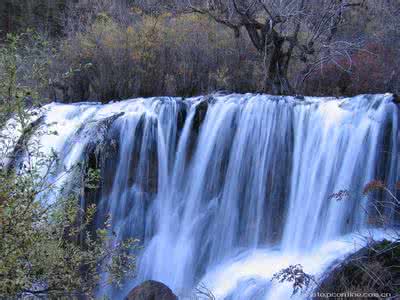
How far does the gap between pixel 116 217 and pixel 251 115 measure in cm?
312

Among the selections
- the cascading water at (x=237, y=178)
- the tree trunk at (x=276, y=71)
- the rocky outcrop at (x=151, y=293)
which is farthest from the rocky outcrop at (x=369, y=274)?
the tree trunk at (x=276, y=71)

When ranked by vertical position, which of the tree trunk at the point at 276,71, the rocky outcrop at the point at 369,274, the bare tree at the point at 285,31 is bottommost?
the rocky outcrop at the point at 369,274

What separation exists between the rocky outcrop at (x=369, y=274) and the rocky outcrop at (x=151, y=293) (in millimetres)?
1847

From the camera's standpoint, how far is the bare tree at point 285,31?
38.2 feet

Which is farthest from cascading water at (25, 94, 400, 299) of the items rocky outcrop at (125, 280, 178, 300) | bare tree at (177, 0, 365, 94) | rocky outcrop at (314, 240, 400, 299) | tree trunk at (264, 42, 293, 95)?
bare tree at (177, 0, 365, 94)

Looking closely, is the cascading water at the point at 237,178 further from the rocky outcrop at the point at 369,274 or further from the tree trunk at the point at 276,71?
the tree trunk at the point at 276,71

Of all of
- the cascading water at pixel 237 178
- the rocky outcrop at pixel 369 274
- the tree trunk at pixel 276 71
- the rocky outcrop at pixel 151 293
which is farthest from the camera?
the tree trunk at pixel 276 71

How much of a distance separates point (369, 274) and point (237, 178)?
3721 millimetres

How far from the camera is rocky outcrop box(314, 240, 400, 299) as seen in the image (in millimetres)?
5145

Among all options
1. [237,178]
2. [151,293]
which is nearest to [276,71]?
[237,178]

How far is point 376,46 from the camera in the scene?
1332cm

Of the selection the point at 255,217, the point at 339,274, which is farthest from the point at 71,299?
the point at 255,217

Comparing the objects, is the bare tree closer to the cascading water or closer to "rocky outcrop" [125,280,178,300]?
the cascading water

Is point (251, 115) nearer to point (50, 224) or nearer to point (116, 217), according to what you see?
point (116, 217)
